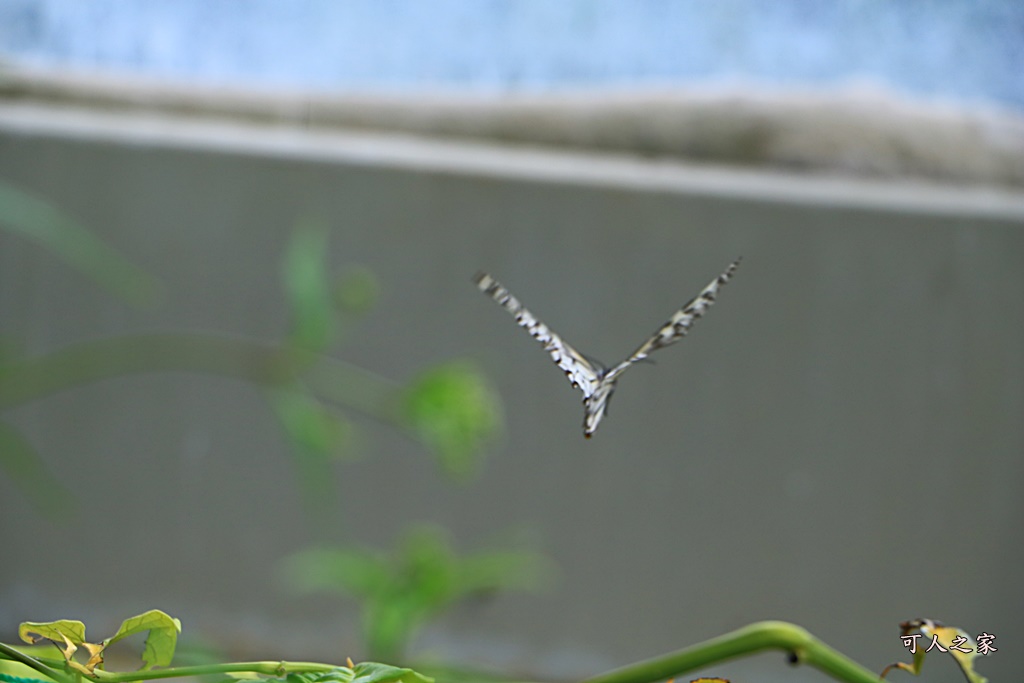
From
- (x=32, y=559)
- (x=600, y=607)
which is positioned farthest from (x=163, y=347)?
(x=600, y=607)

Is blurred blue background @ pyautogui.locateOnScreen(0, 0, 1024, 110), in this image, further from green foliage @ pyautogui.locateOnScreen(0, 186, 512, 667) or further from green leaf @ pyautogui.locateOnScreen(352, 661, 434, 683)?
green leaf @ pyautogui.locateOnScreen(352, 661, 434, 683)

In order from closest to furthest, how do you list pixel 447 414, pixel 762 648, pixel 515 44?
1. pixel 762 648
2. pixel 447 414
3. pixel 515 44

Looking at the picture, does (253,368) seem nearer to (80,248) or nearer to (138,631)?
(80,248)

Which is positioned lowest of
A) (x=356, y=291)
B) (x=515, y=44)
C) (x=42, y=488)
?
(x=42, y=488)

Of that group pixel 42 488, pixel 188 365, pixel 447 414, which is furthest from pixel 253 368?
pixel 447 414

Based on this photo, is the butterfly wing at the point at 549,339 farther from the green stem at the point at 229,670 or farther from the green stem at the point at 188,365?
the green stem at the point at 188,365

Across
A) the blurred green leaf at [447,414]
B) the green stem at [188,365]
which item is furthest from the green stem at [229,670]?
the green stem at [188,365]

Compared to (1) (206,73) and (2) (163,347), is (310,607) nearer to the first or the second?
(2) (163,347)
